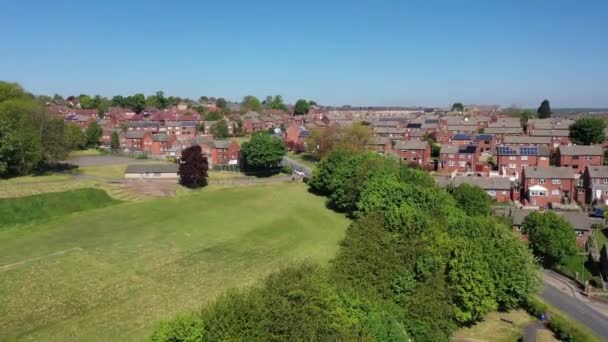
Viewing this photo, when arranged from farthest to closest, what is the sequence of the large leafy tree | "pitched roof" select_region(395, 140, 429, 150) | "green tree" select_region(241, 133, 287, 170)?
"pitched roof" select_region(395, 140, 429, 150) < "green tree" select_region(241, 133, 287, 170) < the large leafy tree

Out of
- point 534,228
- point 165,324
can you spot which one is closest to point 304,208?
point 534,228

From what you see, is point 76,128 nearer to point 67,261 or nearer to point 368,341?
point 67,261

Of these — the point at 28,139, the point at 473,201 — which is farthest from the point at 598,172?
the point at 28,139

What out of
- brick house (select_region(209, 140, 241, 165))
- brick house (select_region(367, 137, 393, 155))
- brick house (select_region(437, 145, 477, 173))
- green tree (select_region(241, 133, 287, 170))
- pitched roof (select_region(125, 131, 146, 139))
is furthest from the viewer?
pitched roof (select_region(125, 131, 146, 139))

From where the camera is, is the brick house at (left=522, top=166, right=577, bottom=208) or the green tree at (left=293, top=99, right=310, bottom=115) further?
the green tree at (left=293, top=99, right=310, bottom=115)

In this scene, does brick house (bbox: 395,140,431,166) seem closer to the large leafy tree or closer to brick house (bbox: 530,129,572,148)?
brick house (bbox: 530,129,572,148)

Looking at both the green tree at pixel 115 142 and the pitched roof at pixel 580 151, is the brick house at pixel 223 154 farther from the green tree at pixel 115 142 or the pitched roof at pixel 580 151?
the pitched roof at pixel 580 151

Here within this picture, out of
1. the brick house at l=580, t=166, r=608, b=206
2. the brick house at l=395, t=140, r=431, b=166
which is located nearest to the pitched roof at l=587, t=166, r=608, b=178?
the brick house at l=580, t=166, r=608, b=206
